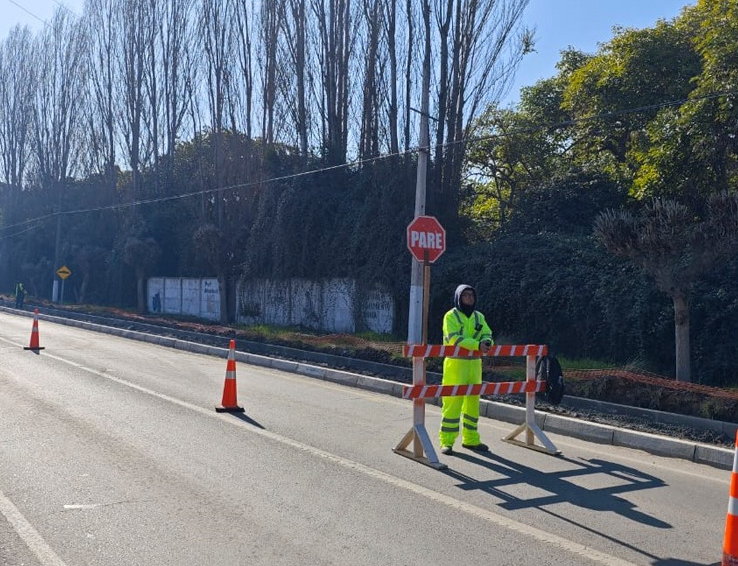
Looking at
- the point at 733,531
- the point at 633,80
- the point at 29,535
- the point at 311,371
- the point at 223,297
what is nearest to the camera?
the point at 733,531

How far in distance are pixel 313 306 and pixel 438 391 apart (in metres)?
21.6

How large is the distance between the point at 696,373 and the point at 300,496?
10.9 metres

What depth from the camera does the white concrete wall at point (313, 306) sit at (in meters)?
26.2

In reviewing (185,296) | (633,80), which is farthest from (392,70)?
(185,296)

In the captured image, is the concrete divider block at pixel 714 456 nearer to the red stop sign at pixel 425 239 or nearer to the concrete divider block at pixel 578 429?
the concrete divider block at pixel 578 429

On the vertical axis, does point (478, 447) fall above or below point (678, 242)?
below

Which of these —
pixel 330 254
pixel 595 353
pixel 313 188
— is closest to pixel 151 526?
pixel 595 353

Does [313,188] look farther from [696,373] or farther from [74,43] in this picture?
[74,43]

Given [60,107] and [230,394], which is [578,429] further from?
[60,107]

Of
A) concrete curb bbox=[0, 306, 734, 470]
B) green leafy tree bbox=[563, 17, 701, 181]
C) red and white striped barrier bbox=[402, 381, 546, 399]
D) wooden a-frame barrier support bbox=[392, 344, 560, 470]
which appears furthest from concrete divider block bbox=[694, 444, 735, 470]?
green leafy tree bbox=[563, 17, 701, 181]

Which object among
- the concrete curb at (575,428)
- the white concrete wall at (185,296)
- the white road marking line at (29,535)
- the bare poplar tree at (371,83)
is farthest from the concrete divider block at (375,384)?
the white concrete wall at (185,296)

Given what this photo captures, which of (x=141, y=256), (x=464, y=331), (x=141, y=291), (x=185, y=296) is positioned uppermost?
(x=141, y=256)

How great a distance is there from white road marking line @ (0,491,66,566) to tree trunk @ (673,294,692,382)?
428 inches

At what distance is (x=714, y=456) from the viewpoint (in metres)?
A: 8.81
